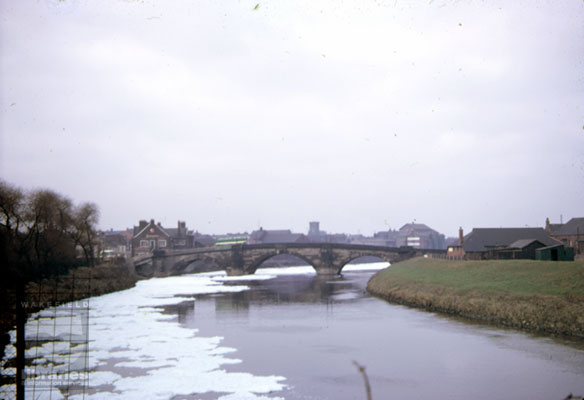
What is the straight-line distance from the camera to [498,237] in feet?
237

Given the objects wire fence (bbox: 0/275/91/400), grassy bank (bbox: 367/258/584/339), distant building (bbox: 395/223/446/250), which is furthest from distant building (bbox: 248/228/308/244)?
wire fence (bbox: 0/275/91/400)

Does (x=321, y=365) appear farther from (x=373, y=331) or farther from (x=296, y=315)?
(x=296, y=315)

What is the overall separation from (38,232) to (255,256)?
46.6 m

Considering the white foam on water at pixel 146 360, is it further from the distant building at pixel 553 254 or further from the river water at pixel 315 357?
the distant building at pixel 553 254

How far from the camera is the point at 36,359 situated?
21672 millimetres

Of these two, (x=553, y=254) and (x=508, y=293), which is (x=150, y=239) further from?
(x=508, y=293)

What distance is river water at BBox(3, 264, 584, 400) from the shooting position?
17844 millimetres

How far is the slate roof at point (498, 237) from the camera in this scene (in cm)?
7075

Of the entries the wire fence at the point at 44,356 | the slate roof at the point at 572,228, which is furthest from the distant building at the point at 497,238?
the wire fence at the point at 44,356

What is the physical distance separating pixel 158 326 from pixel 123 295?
77.9ft

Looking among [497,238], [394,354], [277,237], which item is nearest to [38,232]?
[394,354]

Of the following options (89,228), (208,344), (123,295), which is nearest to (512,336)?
(208,344)

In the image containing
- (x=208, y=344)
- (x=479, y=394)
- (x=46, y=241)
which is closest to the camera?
(x=479, y=394)

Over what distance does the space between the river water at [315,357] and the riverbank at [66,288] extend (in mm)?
1863
